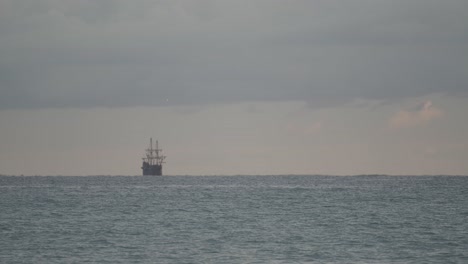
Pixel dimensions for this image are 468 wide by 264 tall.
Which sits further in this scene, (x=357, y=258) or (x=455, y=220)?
(x=455, y=220)

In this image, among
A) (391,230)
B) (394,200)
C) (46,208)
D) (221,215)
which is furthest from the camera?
(394,200)

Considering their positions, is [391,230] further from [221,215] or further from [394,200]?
[394,200]

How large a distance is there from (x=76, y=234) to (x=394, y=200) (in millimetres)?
68994

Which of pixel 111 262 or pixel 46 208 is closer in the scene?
pixel 111 262

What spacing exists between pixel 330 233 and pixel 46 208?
46.0m

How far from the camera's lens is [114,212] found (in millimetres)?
107812

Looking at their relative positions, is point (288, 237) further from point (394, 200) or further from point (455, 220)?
point (394, 200)

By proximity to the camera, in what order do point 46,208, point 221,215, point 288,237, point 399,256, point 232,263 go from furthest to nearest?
point 46,208, point 221,215, point 288,237, point 399,256, point 232,263

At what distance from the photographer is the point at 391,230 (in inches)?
3305

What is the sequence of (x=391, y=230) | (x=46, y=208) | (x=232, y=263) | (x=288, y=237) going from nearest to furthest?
1. (x=232, y=263)
2. (x=288, y=237)
3. (x=391, y=230)
4. (x=46, y=208)

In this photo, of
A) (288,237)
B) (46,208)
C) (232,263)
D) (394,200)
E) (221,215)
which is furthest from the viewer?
(394,200)

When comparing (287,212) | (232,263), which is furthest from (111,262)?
(287,212)

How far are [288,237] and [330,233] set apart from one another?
5.31 meters

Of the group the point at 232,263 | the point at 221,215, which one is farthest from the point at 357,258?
the point at 221,215
